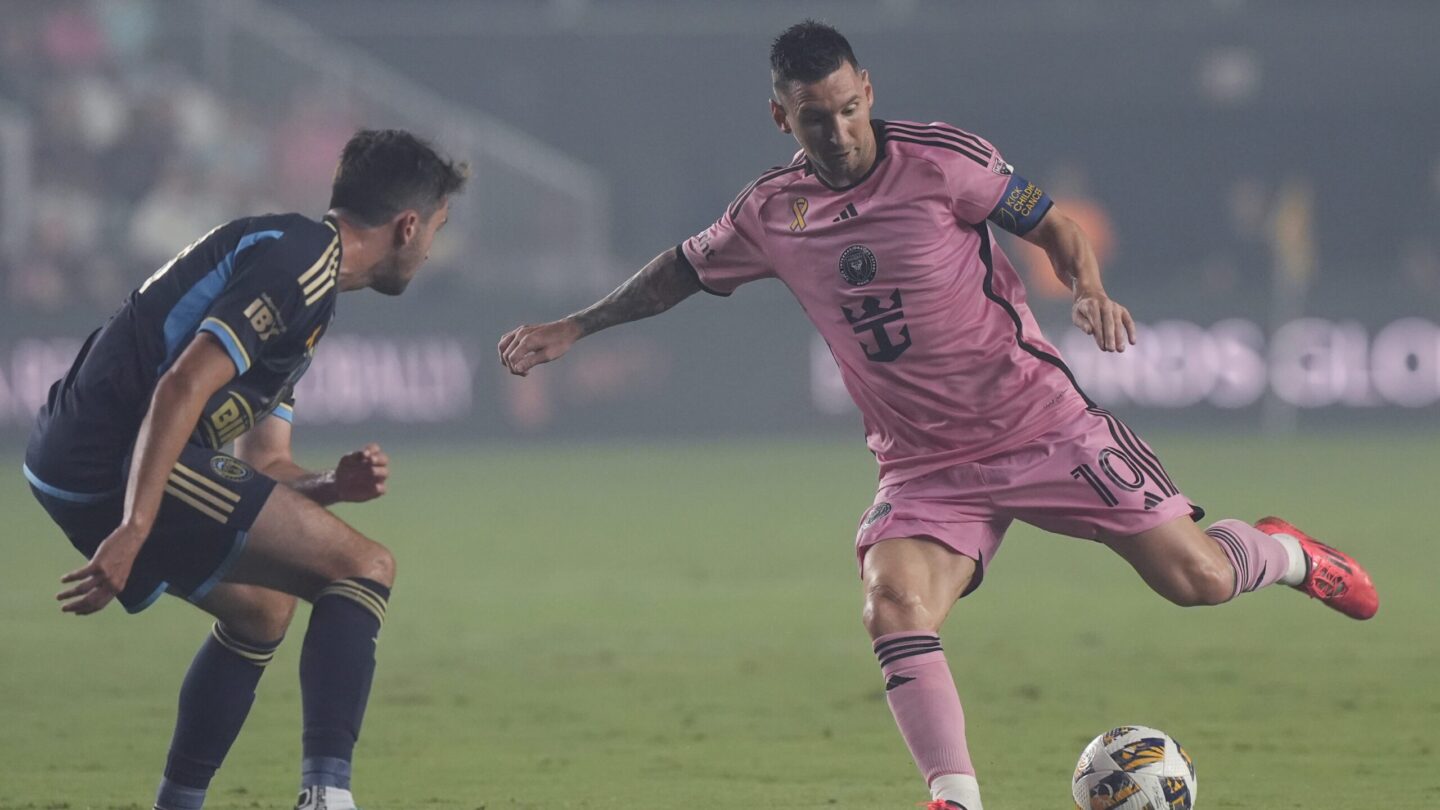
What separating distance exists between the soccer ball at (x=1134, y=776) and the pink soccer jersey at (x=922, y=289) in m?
0.96

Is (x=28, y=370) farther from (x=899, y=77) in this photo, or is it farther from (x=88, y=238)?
(x=899, y=77)

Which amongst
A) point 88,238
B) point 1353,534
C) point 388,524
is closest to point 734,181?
point 88,238

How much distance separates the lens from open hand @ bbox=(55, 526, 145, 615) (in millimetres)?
4207

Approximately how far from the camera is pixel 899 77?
24.6 m

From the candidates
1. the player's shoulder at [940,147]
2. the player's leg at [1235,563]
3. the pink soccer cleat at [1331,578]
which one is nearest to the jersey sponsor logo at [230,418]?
the player's shoulder at [940,147]

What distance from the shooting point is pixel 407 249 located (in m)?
4.88

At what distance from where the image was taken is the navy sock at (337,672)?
448 cm

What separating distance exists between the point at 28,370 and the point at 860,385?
1431 centimetres

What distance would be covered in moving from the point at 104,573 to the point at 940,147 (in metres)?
2.58

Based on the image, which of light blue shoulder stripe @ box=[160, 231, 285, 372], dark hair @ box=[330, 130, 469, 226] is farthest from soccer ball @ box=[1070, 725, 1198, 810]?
light blue shoulder stripe @ box=[160, 231, 285, 372]

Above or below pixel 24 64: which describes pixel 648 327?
below

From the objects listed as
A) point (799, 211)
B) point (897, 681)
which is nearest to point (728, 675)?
point (799, 211)

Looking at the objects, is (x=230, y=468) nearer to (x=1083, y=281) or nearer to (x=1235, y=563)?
(x=1083, y=281)

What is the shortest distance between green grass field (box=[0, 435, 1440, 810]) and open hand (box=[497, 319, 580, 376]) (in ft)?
4.12
